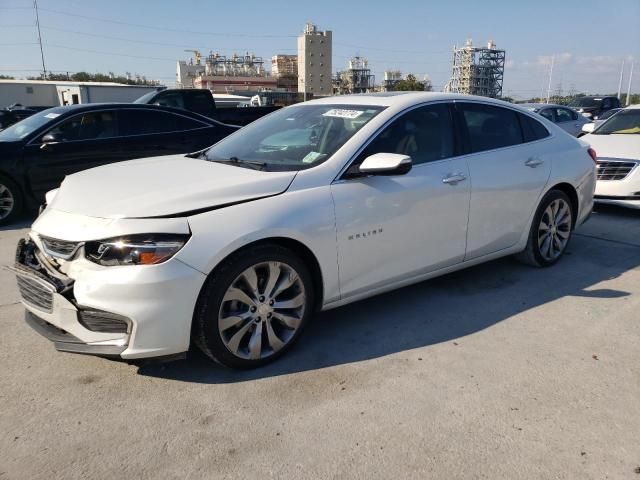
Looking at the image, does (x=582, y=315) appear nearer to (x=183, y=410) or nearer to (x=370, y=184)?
(x=370, y=184)

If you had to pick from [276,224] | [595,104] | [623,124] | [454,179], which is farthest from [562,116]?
[276,224]

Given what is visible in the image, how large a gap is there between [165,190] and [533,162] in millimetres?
3147

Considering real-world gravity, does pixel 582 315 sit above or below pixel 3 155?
below

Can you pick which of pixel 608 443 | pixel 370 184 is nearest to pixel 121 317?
pixel 370 184

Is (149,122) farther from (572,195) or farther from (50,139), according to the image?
(572,195)

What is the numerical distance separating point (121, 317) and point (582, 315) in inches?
127

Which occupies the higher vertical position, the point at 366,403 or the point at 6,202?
the point at 6,202

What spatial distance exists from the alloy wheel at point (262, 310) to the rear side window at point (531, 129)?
272 centimetres

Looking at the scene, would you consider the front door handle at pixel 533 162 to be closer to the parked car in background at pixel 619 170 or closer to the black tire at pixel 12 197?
the parked car in background at pixel 619 170

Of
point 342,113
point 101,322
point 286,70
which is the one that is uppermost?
point 286,70

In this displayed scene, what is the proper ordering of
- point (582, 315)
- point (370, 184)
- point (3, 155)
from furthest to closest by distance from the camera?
point (3, 155) → point (582, 315) → point (370, 184)

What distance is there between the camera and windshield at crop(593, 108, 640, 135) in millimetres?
8117

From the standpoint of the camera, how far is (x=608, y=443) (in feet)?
8.11

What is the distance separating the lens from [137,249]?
2.70 meters
